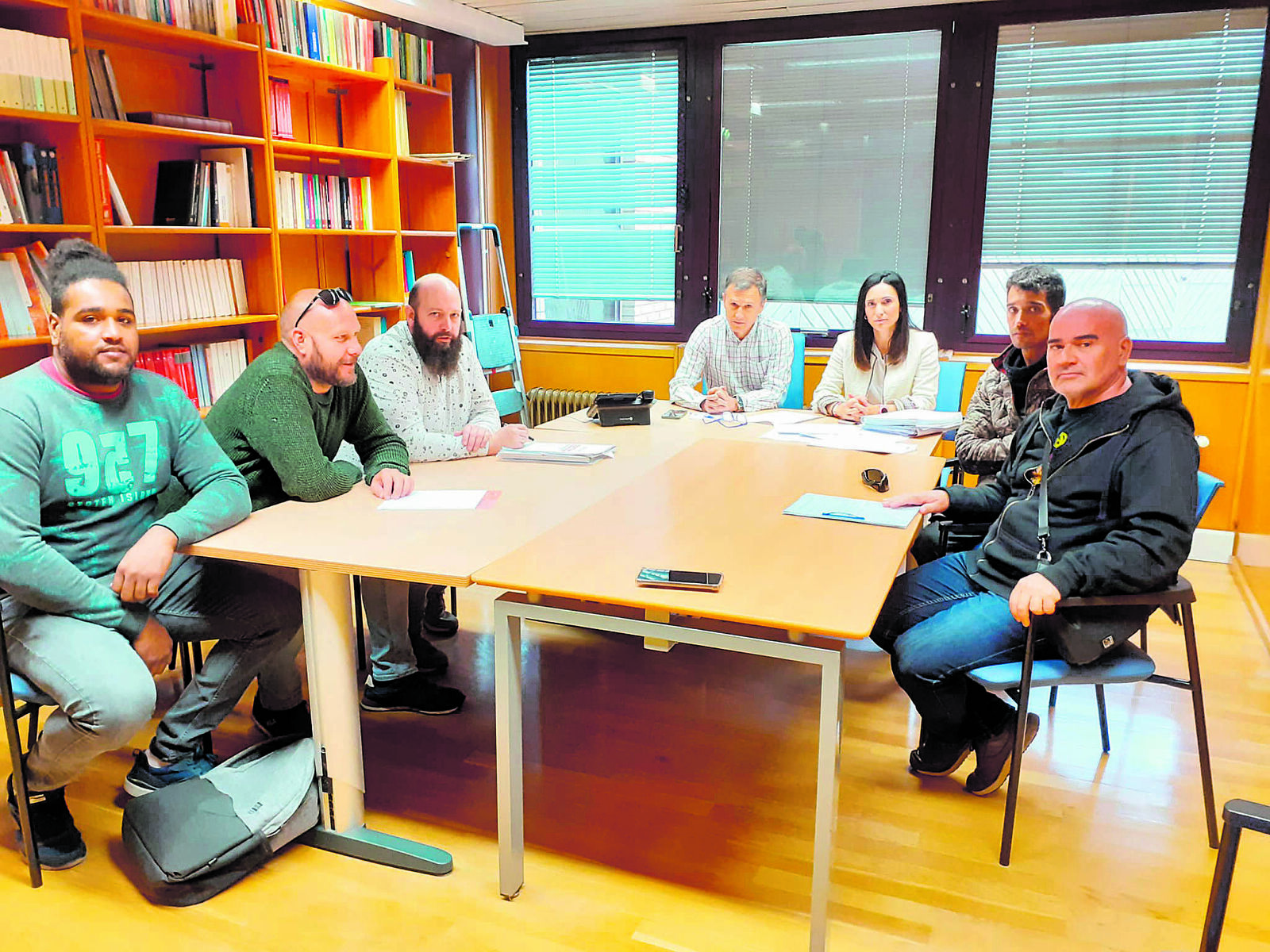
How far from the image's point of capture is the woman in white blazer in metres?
3.96

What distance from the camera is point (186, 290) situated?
3.86 metres

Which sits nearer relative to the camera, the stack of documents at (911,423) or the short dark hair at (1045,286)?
the short dark hair at (1045,286)

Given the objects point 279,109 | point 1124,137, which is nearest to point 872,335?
point 1124,137

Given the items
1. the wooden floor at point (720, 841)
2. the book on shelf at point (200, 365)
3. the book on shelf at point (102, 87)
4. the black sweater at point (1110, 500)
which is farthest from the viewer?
the book on shelf at point (200, 365)

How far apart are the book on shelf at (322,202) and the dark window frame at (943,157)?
133cm

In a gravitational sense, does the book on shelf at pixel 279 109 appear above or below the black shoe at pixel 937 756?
above

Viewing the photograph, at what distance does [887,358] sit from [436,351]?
1956 millimetres

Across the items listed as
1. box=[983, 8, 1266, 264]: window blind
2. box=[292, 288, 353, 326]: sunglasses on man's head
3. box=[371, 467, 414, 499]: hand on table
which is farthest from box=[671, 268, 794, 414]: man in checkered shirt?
box=[292, 288, 353, 326]: sunglasses on man's head

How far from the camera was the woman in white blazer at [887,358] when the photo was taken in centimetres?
396

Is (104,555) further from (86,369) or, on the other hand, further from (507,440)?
(507,440)

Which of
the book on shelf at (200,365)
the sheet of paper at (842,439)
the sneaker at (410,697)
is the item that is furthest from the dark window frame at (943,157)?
the sneaker at (410,697)

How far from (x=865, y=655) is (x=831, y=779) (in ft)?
5.61

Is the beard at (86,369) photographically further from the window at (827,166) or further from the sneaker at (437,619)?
the window at (827,166)

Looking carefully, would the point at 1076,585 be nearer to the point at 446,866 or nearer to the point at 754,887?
the point at 754,887
